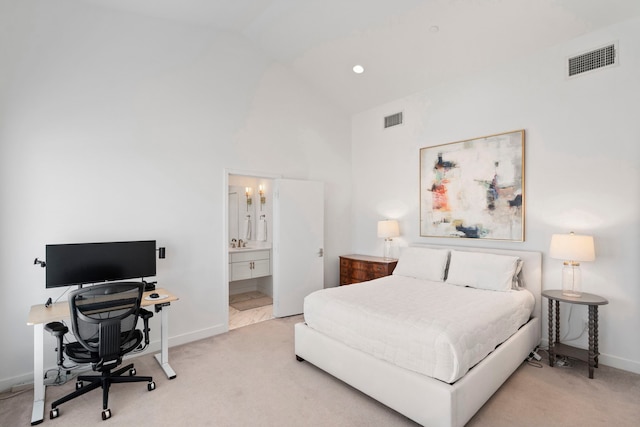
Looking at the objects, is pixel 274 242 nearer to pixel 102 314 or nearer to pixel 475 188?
pixel 102 314

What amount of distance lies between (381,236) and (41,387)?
413 cm

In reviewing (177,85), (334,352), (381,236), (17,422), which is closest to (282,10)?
(177,85)

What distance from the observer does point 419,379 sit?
7.46ft

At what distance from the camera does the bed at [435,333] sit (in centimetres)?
223

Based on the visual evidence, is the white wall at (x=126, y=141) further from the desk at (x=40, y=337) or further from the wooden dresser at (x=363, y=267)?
the wooden dresser at (x=363, y=267)

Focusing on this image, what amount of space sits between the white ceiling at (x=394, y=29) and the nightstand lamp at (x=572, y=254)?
7.09 feet

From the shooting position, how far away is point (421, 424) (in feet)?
7.45

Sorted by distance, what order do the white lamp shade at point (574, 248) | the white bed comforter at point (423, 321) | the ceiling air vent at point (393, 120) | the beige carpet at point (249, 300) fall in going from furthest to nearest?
the beige carpet at point (249, 300) < the ceiling air vent at point (393, 120) < the white lamp shade at point (574, 248) < the white bed comforter at point (423, 321)

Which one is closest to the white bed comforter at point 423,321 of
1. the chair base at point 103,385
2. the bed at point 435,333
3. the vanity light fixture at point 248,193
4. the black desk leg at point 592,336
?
the bed at point 435,333

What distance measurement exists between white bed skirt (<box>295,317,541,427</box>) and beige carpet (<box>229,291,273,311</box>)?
2.32 m

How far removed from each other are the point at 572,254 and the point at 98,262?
15.1 ft

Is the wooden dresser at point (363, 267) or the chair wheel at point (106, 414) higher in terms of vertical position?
the wooden dresser at point (363, 267)

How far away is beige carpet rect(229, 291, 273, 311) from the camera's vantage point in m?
5.36

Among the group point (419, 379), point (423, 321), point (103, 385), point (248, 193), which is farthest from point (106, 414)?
point (248, 193)
